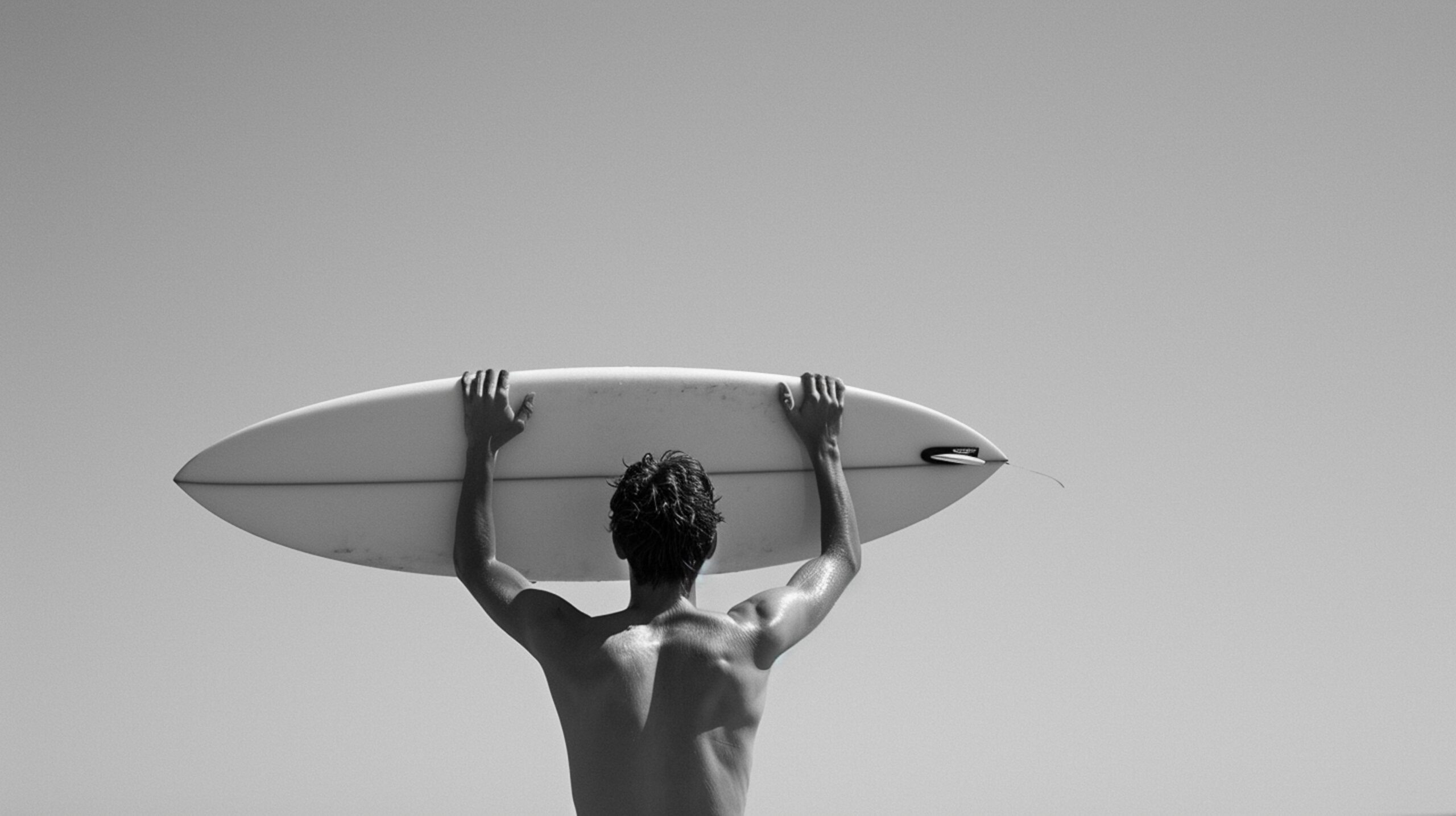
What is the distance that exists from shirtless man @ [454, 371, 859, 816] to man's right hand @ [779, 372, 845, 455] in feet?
2.32

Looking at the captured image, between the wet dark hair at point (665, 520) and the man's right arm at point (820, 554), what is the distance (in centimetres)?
19

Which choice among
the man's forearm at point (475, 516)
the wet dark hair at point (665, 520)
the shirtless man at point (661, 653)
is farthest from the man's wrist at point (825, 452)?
the man's forearm at point (475, 516)

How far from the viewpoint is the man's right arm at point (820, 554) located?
363 cm

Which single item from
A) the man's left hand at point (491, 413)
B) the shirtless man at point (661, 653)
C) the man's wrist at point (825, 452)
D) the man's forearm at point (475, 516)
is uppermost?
the man's left hand at point (491, 413)

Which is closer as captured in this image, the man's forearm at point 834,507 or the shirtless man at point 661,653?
the shirtless man at point 661,653

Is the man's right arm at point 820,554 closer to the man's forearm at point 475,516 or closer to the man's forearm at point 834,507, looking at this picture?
the man's forearm at point 834,507

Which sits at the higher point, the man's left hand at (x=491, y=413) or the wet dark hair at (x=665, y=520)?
the man's left hand at (x=491, y=413)

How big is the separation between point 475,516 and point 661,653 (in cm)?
111

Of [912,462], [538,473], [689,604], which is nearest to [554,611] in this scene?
[689,604]

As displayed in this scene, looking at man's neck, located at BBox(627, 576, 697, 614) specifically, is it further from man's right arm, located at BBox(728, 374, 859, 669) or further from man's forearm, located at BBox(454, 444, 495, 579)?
man's forearm, located at BBox(454, 444, 495, 579)

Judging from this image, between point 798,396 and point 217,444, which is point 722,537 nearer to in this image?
point 798,396

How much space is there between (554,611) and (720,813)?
68cm

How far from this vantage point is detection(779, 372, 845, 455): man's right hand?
4742 mm

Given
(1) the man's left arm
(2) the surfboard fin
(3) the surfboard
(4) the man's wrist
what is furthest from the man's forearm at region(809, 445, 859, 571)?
(1) the man's left arm
